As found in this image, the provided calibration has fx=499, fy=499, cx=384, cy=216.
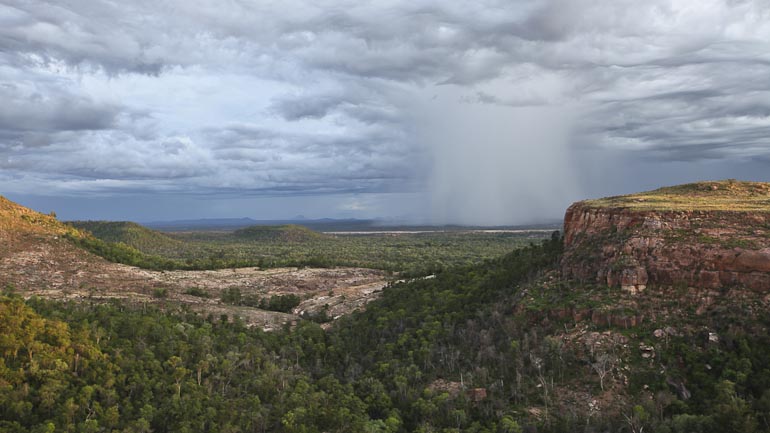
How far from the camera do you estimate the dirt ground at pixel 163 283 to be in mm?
61125

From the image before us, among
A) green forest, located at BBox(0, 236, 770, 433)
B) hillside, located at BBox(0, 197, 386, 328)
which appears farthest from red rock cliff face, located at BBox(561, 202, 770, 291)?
hillside, located at BBox(0, 197, 386, 328)

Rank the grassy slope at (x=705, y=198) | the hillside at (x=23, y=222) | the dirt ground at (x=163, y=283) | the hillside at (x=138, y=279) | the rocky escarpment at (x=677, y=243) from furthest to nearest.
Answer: the hillside at (x=23, y=222) < the hillside at (x=138, y=279) < the dirt ground at (x=163, y=283) < the grassy slope at (x=705, y=198) < the rocky escarpment at (x=677, y=243)

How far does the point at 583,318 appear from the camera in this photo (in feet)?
134

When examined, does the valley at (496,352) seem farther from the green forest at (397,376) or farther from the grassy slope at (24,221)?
the grassy slope at (24,221)

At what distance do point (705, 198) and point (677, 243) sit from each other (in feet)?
46.9

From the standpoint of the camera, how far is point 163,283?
75500 millimetres

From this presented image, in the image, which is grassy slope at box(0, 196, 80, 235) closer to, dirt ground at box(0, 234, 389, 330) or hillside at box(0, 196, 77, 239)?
hillside at box(0, 196, 77, 239)

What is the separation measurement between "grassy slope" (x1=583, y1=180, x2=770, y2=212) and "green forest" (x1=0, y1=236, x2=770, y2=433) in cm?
1103

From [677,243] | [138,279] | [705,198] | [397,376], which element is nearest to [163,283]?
[138,279]

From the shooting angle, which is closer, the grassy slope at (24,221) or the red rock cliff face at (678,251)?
the red rock cliff face at (678,251)

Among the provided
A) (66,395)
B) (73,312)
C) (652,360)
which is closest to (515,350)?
(652,360)

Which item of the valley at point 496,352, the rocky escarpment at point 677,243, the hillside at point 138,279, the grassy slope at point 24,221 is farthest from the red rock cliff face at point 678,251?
the grassy slope at point 24,221

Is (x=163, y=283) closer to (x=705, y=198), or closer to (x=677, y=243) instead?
(x=677, y=243)

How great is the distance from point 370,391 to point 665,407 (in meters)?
21.4
